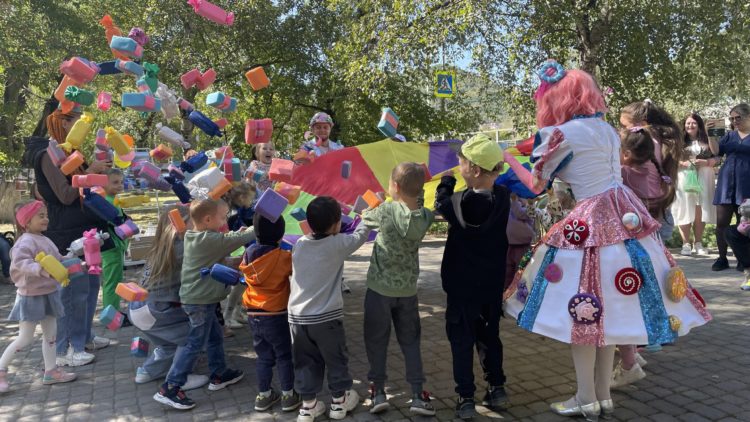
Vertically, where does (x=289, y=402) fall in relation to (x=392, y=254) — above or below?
below

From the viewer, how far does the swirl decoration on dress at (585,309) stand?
3.00 metres

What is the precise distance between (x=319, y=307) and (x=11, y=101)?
415 inches

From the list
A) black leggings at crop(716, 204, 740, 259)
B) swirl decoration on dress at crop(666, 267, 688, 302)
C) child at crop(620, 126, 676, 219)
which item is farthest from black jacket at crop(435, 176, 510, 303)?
black leggings at crop(716, 204, 740, 259)

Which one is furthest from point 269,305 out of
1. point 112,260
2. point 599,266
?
point 112,260

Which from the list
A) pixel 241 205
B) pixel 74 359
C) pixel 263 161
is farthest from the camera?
pixel 263 161

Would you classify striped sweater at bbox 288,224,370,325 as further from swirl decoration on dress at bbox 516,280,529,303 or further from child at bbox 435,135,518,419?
swirl decoration on dress at bbox 516,280,529,303

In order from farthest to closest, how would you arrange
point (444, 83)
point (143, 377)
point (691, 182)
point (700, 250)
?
point (444, 83), point (700, 250), point (691, 182), point (143, 377)

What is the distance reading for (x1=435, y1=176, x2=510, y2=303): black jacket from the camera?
3326 mm

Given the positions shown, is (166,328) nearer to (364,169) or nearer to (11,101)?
(364,169)

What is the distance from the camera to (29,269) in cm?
401

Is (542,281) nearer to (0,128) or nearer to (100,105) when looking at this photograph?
(100,105)

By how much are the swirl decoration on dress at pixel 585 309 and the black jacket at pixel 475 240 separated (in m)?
0.54

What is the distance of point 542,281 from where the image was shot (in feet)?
10.6

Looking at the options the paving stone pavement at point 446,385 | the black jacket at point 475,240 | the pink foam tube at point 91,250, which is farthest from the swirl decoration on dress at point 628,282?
the pink foam tube at point 91,250
